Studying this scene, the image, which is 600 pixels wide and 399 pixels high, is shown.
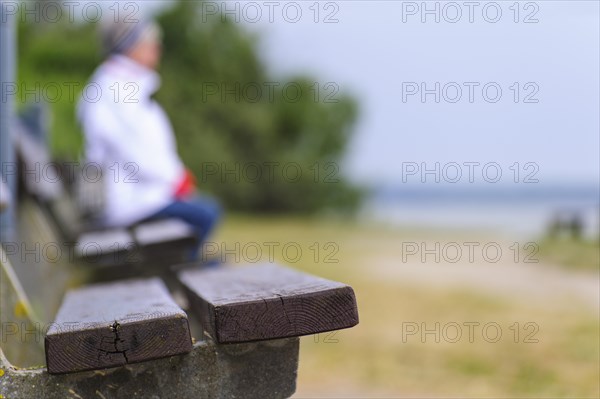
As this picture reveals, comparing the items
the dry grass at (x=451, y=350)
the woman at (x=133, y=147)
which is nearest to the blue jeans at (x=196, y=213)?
the woman at (x=133, y=147)

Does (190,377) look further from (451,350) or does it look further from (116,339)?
(451,350)

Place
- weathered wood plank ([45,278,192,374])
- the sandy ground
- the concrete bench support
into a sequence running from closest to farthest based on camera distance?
weathered wood plank ([45,278,192,374])
the concrete bench support
the sandy ground

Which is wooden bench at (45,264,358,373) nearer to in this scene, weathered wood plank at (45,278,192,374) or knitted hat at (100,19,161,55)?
weathered wood plank at (45,278,192,374)

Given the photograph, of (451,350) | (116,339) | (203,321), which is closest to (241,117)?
(451,350)

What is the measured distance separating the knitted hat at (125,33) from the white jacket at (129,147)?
0.16 m

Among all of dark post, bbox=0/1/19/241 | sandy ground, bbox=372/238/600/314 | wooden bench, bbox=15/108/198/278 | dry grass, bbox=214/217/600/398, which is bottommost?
sandy ground, bbox=372/238/600/314

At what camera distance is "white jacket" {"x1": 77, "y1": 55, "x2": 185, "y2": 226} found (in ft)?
13.4

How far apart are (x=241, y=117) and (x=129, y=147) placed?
21618 millimetres

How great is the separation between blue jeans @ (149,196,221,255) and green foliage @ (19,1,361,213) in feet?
58.9

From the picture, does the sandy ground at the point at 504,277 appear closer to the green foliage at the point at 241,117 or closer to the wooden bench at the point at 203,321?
the wooden bench at the point at 203,321

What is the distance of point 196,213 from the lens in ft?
13.0

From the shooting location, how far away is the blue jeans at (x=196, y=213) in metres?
3.93

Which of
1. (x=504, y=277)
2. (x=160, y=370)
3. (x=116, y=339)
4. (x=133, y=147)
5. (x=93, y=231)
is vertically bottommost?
(x=504, y=277)

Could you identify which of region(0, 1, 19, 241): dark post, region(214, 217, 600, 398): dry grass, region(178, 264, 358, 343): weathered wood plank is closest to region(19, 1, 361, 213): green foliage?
region(214, 217, 600, 398): dry grass
